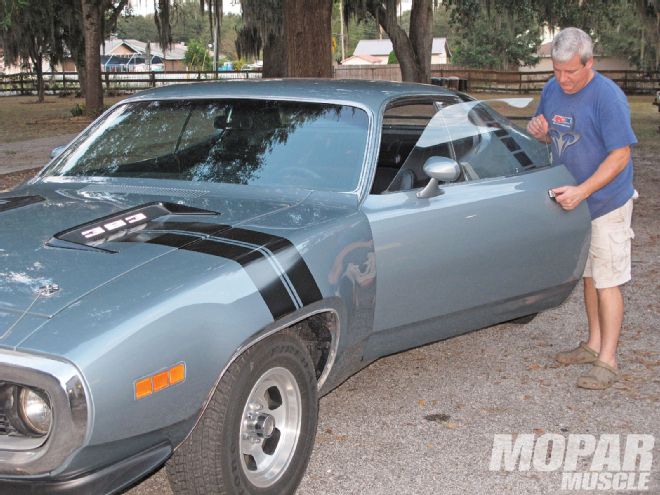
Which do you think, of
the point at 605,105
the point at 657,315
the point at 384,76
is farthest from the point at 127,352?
the point at 384,76

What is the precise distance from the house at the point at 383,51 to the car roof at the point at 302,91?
79520 millimetres

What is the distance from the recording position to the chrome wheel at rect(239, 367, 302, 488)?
3453 mm

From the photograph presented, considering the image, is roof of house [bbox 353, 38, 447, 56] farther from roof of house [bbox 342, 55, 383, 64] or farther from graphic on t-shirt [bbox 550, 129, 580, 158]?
graphic on t-shirt [bbox 550, 129, 580, 158]

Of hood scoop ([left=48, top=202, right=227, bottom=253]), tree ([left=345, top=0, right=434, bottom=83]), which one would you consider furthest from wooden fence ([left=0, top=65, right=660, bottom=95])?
hood scoop ([left=48, top=202, right=227, bottom=253])

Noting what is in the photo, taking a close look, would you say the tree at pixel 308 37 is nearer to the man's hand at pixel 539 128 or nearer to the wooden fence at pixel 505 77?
the man's hand at pixel 539 128

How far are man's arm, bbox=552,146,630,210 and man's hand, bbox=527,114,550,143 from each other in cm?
50

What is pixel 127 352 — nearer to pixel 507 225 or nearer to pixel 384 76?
pixel 507 225

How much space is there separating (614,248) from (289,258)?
7.32 ft

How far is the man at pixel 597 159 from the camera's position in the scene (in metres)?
4.75

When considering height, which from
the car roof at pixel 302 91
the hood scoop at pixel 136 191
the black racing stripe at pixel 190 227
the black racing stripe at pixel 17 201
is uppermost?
the car roof at pixel 302 91

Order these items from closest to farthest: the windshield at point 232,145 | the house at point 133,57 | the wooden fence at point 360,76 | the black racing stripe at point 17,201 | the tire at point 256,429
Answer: the tire at point 256,429
the black racing stripe at point 17,201
the windshield at point 232,145
the wooden fence at point 360,76
the house at point 133,57

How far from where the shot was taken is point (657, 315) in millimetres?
6477

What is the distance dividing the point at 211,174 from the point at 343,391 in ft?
4.70

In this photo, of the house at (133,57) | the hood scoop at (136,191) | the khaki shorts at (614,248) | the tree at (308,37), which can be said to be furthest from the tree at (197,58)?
the hood scoop at (136,191)
